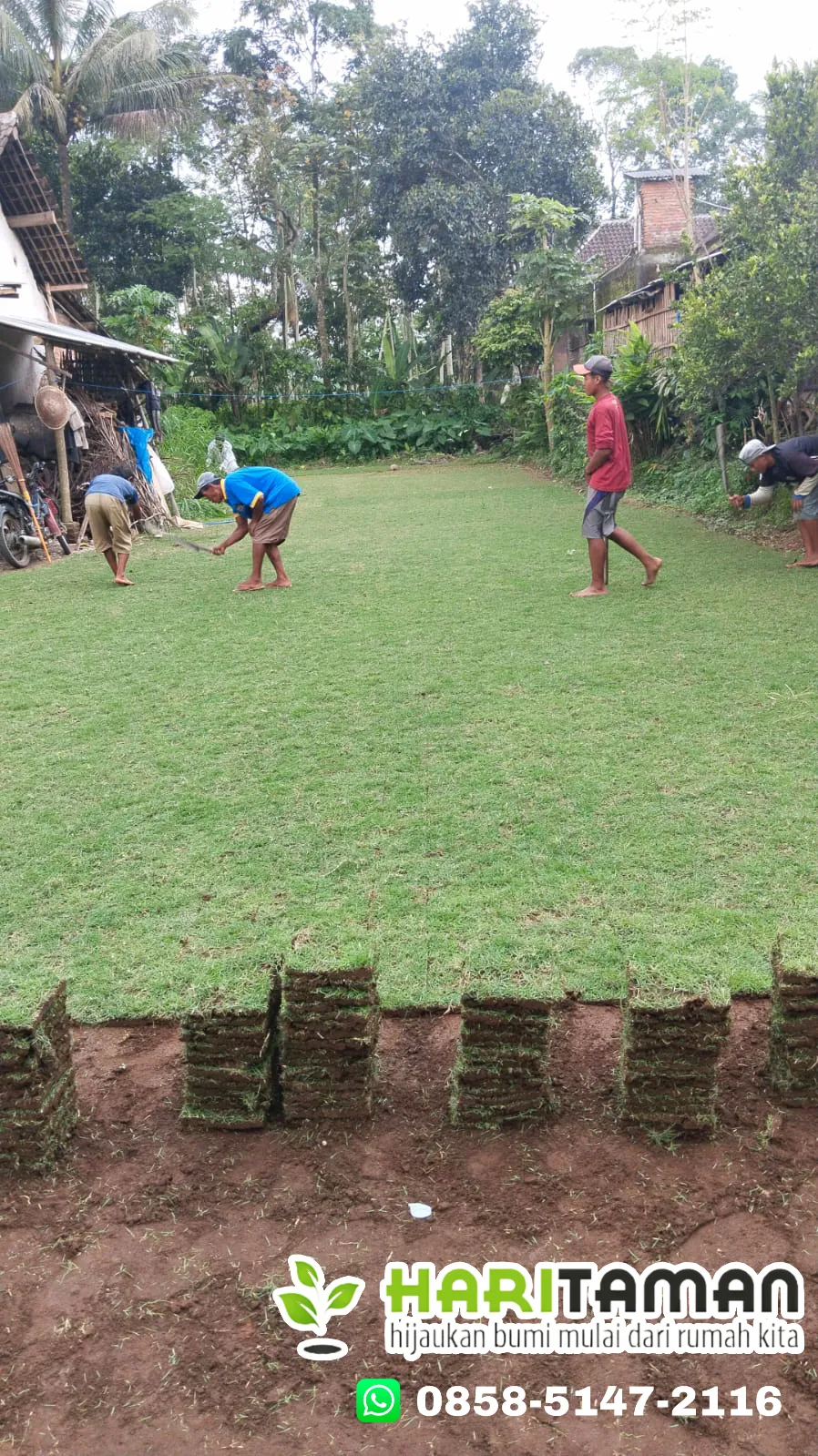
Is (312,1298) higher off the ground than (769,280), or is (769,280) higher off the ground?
(769,280)

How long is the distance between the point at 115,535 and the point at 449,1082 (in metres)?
8.40

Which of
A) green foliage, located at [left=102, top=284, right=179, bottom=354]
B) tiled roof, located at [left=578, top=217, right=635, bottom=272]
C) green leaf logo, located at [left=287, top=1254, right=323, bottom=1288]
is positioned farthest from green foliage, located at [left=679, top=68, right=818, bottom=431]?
tiled roof, located at [left=578, top=217, right=635, bottom=272]

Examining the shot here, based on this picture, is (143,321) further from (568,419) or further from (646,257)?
Answer: (646,257)

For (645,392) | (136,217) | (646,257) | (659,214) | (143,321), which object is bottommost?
(645,392)

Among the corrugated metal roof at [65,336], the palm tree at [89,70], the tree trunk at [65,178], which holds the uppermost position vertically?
the palm tree at [89,70]

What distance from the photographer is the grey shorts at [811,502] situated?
28.6 feet

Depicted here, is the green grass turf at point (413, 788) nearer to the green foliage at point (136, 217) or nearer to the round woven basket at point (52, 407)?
the round woven basket at point (52, 407)

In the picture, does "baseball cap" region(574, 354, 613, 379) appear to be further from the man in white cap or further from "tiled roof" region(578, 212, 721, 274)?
"tiled roof" region(578, 212, 721, 274)

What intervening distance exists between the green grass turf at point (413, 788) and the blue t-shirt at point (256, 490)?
82 cm

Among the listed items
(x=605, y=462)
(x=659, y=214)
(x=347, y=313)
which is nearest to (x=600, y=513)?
(x=605, y=462)

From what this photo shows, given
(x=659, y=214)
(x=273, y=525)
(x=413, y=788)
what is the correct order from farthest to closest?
1. (x=659, y=214)
2. (x=273, y=525)
3. (x=413, y=788)

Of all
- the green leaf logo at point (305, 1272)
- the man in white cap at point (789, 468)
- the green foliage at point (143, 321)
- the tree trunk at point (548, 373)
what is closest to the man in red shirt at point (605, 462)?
the man in white cap at point (789, 468)

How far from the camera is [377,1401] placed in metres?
2.05

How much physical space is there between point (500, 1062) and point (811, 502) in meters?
7.42
